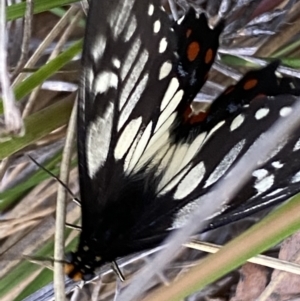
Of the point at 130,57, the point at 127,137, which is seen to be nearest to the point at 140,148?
the point at 127,137

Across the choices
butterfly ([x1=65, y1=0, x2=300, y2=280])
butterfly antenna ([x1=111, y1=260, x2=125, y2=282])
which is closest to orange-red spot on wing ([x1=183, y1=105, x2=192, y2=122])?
butterfly ([x1=65, y1=0, x2=300, y2=280])

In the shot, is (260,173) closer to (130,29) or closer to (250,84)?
(250,84)

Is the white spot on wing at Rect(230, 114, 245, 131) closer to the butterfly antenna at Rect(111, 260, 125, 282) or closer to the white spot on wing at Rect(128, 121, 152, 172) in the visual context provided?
the white spot on wing at Rect(128, 121, 152, 172)

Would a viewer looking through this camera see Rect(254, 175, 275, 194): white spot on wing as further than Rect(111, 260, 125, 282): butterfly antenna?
No

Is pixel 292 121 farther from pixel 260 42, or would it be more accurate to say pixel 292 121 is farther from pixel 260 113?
pixel 260 42

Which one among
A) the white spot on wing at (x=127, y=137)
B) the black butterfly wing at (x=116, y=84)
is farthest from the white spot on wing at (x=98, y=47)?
the white spot on wing at (x=127, y=137)

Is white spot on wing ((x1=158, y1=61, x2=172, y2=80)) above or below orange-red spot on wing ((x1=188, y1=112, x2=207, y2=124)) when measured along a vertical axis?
above

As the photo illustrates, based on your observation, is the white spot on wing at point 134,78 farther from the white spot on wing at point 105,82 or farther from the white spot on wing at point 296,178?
the white spot on wing at point 296,178

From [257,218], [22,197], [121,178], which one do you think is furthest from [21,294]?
[257,218]
